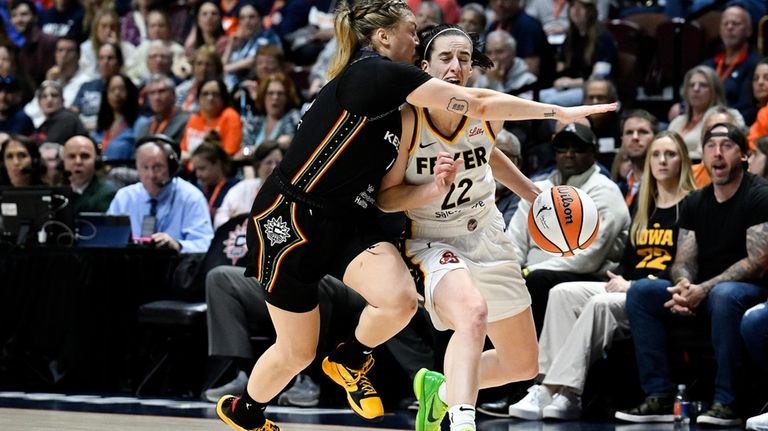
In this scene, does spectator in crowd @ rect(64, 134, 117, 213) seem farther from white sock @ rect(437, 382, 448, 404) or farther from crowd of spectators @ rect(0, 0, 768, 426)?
white sock @ rect(437, 382, 448, 404)

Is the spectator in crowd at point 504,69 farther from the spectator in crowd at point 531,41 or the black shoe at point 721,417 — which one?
the black shoe at point 721,417

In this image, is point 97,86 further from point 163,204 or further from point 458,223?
point 458,223

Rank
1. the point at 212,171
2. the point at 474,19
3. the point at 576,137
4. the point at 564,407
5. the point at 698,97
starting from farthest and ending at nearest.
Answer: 1. the point at 474,19
2. the point at 212,171
3. the point at 698,97
4. the point at 576,137
5. the point at 564,407

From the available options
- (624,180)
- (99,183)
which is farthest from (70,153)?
(624,180)

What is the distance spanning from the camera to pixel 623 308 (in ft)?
22.3

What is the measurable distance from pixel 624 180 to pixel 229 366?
2.97 m

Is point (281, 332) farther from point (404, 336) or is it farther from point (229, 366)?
point (229, 366)

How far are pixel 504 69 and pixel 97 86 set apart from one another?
4.50 meters

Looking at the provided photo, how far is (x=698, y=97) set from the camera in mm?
8391

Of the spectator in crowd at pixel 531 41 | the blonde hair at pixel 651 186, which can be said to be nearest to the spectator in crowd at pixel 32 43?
the spectator in crowd at pixel 531 41

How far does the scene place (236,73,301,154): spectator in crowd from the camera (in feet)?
33.1

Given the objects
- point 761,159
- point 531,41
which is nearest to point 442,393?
point 761,159

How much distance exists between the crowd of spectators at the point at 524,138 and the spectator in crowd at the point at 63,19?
0.03m

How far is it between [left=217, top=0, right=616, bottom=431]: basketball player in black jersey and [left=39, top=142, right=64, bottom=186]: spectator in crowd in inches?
201
